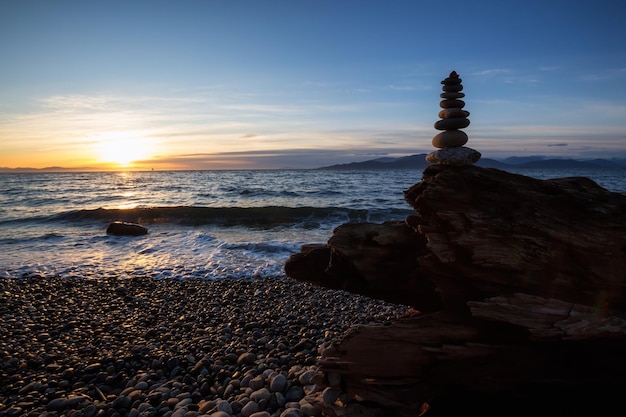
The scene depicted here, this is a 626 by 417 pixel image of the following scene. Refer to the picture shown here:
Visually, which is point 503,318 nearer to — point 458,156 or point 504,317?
point 504,317

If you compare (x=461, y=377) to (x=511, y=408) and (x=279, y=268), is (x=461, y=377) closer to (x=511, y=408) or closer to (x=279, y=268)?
(x=511, y=408)

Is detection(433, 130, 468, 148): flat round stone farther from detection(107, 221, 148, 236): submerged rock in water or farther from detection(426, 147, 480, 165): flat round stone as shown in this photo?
detection(107, 221, 148, 236): submerged rock in water

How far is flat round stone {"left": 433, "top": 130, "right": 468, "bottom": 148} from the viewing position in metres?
5.61

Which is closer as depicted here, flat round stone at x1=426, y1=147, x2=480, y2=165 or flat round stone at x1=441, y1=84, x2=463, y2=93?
flat round stone at x1=426, y1=147, x2=480, y2=165

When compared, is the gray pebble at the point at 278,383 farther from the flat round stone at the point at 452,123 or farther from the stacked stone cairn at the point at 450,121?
the flat round stone at the point at 452,123

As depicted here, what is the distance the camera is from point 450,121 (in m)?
5.73

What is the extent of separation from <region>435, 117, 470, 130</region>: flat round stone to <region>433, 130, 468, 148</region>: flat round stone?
0.09 meters

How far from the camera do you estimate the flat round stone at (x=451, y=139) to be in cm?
561

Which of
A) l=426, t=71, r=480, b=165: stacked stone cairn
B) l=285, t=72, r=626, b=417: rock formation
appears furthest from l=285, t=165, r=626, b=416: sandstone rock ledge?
l=426, t=71, r=480, b=165: stacked stone cairn

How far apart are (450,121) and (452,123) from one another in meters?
0.05

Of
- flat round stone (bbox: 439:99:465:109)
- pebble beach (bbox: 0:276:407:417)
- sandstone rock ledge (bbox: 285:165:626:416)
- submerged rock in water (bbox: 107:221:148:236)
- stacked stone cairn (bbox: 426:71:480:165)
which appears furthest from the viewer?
submerged rock in water (bbox: 107:221:148:236)

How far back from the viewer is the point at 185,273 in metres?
13.8

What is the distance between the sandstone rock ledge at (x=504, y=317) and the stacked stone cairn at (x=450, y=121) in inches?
38.3

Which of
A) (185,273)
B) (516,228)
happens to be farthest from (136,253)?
(516,228)
